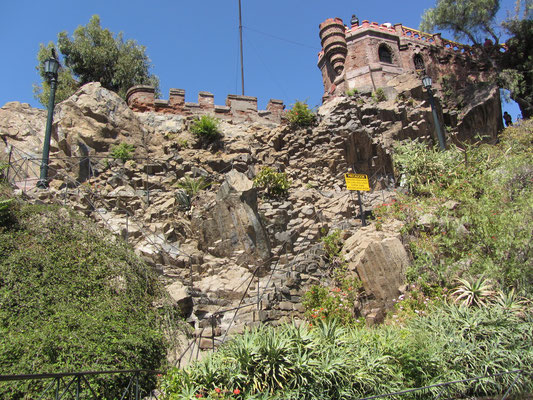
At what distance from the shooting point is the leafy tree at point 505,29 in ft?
80.0

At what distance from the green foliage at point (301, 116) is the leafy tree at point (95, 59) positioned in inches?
443

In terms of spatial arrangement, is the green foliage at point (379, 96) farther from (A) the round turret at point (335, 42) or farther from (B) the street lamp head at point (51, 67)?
(B) the street lamp head at point (51, 67)

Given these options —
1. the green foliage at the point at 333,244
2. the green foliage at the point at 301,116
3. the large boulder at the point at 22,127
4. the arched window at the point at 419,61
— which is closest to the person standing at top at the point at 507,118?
the arched window at the point at 419,61

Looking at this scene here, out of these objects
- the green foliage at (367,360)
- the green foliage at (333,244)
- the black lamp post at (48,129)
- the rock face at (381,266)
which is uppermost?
the black lamp post at (48,129)

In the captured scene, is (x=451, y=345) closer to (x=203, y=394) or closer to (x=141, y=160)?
(x=203, y=394)

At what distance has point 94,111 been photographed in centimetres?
1662

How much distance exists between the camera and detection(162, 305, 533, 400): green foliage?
273 inches

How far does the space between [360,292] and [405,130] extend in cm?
1085

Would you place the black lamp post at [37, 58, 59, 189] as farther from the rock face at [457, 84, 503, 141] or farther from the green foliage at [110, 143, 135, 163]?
the rock face at [457, 84, 503, 141]

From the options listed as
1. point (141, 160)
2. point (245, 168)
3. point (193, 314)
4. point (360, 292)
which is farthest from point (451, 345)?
point (141, 160)

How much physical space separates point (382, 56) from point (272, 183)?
15954 millimetres

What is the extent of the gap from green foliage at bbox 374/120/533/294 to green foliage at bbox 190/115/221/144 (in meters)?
7.79

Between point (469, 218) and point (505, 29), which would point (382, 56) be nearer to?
point (505, 29)

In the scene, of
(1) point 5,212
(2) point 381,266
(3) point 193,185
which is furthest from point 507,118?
(1) point 5,212
